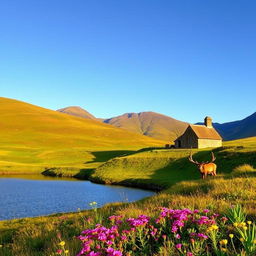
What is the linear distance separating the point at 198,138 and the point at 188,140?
190 inches

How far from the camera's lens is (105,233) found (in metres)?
5.59

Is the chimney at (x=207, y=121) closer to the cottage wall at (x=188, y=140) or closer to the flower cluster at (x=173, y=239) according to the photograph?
the cottage wall at (x=188, y=140)

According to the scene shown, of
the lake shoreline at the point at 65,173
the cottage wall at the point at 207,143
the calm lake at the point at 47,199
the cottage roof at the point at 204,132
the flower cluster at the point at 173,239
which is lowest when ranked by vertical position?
the calm lake at the point at 47,199

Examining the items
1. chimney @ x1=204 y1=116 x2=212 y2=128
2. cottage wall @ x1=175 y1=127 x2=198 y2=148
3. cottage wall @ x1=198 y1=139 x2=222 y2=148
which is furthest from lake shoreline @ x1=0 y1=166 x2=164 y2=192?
chimney @ x1=204 y1=116 x2=212 y2=128

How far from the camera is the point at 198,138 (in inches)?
3669

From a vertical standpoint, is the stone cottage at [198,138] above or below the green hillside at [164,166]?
above

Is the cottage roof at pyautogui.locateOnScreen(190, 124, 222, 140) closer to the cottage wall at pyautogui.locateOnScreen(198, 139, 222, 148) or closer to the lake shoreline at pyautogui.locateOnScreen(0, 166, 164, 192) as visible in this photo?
the cottage wall at pyautogui.locateOnScreen(198, 139, 222, 148)

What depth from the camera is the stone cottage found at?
309 ft

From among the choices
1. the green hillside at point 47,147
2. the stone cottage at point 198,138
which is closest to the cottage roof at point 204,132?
the stone cottage at point 198,138

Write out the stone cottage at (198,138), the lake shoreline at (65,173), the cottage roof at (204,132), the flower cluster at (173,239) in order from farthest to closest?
the cottage roof at (204,132), the stone cottage at (198,138), the lake shoreline at (65,173), the flower cluster at (173,239)

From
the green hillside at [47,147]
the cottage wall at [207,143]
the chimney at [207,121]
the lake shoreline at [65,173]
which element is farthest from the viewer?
the chimney at [207,121]

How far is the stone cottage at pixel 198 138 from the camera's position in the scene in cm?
9422

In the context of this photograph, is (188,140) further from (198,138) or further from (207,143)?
(207,143)

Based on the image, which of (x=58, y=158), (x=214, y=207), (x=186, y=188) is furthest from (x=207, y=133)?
(x=214, y=207)
